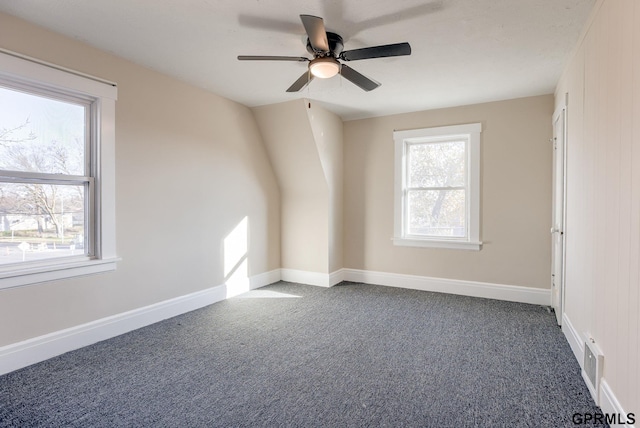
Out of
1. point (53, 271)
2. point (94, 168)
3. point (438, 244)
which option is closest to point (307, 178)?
point (438, 244)

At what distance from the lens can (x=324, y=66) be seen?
2.42 m

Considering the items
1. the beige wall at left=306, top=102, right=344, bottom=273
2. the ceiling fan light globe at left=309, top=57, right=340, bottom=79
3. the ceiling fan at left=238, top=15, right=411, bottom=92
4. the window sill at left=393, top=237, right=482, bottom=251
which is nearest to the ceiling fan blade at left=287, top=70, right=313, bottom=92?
the ceiling fan at left=238, top=15, right=411, bottom=92

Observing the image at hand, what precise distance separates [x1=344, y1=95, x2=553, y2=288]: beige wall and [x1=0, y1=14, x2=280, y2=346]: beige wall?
71.2 inches

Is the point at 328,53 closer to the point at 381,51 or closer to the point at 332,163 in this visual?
the point at 381,51

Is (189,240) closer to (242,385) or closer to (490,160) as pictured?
(242,385)

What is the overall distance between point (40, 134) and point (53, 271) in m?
1.05

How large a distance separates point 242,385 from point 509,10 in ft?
9.95

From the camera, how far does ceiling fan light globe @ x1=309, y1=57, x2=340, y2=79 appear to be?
7.84 ft

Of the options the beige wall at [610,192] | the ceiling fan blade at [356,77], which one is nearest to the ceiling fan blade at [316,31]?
the ceiling fan blade at [356,77]

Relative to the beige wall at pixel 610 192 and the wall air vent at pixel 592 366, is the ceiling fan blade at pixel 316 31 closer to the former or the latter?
the beige wall at pixel 610 192

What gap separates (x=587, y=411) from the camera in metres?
1.87

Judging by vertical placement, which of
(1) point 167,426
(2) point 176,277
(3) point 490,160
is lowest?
(1) point 167,426

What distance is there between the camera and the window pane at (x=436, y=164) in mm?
4359

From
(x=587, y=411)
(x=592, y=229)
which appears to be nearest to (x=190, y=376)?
(x=587, y=411)
